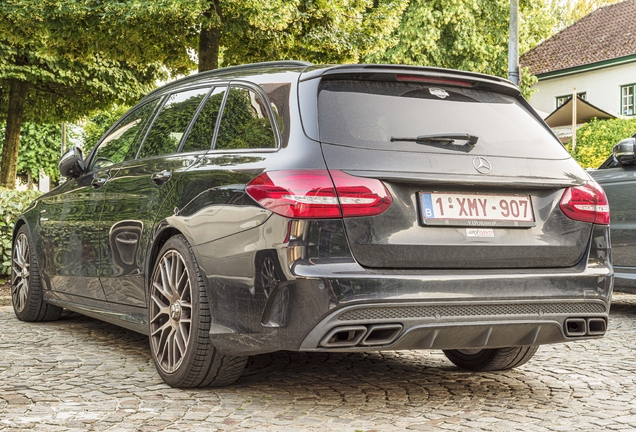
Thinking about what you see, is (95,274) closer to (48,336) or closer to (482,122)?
(48,336)

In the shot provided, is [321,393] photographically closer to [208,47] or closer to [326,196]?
[326,196]

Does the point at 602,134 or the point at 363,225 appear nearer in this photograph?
the point at 363,225

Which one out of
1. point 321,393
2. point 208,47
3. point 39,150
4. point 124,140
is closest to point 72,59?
point 208,47

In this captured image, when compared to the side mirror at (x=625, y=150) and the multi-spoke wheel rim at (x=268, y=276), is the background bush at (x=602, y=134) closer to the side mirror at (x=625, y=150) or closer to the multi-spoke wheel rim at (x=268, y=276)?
the side mirror at (x=625, y=150)

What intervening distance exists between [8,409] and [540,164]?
2.81 meters

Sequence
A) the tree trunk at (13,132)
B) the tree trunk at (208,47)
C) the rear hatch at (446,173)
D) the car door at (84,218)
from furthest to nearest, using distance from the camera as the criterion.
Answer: the tree trunk at (13,132), the tree trunk at (208,47), the car door at (84,218), the rear hatch at (446,173)

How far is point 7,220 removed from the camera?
10.2 meters

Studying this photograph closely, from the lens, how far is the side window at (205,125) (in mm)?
5066

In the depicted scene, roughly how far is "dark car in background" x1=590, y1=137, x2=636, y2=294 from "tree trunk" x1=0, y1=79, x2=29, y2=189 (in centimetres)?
1796

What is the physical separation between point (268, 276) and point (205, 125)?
54.9 inches

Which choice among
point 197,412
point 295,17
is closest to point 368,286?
point 197,412

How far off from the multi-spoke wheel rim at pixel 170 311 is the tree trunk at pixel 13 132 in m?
19.3

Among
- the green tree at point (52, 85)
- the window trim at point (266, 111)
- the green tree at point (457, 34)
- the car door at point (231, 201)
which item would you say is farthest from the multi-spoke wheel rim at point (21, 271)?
the green tree at point (457, 34)

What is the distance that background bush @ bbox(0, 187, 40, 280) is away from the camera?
10117 mm
